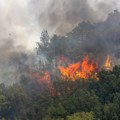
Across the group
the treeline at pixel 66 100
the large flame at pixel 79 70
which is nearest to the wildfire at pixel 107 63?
the large flame at pixel 79 70

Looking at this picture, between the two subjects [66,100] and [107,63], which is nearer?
[66,100]

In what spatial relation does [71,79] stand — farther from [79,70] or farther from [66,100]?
[66,100]

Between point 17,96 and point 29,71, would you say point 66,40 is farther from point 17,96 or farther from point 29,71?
point 17,96

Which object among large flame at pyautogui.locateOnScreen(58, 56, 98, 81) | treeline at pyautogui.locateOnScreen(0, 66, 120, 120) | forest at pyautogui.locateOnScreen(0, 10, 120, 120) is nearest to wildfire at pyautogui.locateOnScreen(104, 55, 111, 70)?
forest at pyautogui.locateOnScreen(0, 10, 120, 120)

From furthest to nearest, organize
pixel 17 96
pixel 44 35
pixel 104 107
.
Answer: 1. pixel 44 35
2. pixel 17 96
3. pixel 104 107

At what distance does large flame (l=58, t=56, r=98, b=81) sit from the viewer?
111 m

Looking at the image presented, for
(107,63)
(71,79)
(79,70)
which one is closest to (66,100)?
(71,79)

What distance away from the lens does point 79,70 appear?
11506 centimetres

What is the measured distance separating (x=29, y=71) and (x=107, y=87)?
37.0 metres

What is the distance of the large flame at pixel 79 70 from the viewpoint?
11075cm

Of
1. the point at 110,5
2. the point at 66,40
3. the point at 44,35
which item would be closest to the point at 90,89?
the point at 66,40

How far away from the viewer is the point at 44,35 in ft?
443

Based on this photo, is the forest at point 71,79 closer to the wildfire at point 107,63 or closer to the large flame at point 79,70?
the large flame at point 79,70

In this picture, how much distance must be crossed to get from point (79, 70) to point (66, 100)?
32514mm
